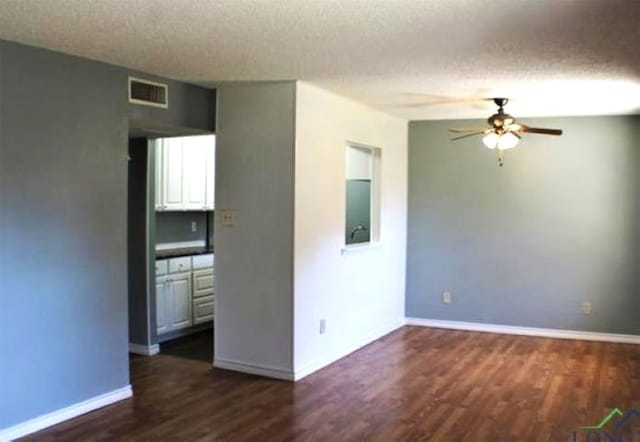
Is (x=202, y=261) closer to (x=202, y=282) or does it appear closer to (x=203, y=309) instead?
(x=202, y=282)

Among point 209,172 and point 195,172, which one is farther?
point 209,172

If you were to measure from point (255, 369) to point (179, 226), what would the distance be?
7.58 ft

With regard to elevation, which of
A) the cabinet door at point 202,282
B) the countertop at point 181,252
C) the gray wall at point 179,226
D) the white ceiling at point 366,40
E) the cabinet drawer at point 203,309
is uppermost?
the white ceiling at point 366,40

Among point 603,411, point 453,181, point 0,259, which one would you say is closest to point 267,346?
point 0,259

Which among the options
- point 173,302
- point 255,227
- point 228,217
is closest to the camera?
point 255,227

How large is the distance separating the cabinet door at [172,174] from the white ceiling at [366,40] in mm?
1515

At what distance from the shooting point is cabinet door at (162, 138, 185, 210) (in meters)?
5.81

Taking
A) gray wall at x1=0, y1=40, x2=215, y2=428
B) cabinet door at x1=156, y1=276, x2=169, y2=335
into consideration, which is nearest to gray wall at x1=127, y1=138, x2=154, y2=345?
cabinet door at x1=156, y1=276, x2=169, y2=335

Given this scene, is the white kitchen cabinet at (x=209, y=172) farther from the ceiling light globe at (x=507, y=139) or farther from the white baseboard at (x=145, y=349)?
the ceiling light globe at (x=507, y=139)

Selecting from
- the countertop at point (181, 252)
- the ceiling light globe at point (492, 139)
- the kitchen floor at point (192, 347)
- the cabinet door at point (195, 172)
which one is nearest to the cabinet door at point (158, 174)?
the cabinet door at point (195, 172)

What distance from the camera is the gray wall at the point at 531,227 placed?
5.94 meters

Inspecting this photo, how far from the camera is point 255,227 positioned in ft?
15.3

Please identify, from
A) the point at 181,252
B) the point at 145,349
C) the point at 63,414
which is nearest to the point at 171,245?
the point at 181,252

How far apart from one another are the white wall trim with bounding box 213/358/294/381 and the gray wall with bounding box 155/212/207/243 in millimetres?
1858
